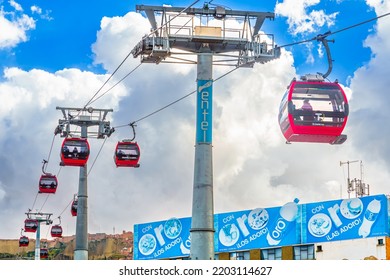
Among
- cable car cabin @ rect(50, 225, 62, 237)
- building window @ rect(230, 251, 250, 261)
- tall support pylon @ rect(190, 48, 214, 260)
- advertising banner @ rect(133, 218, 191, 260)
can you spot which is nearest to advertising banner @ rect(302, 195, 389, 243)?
building window @ rect(230, 251, 250, 261)

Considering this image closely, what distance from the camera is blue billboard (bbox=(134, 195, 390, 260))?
60.7 m

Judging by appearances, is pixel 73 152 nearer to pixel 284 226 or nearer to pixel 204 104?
pixel 204 104

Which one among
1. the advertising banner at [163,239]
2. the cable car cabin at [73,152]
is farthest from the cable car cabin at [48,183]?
the advertising banner at [163,239]

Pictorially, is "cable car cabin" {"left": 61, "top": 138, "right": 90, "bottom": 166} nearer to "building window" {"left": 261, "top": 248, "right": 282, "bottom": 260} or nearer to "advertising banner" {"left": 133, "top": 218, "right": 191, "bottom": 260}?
"building window" {"left": 261, "top": 248, "right": 282, "bottom": 260}

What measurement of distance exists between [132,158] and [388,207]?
25.3m

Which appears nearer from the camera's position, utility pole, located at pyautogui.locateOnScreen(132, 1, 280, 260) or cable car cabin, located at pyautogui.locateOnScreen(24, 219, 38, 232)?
utility pole, located at pyautogui.locateOnScreen(132, 1, 280, 260)

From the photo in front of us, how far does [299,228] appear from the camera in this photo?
6581cm

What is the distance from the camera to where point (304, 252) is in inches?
2574

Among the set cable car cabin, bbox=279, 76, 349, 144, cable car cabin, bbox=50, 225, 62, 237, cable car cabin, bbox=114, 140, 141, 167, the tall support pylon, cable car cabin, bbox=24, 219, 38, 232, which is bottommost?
the tall support pylon

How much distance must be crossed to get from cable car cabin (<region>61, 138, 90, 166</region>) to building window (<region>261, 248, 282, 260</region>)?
2969cm

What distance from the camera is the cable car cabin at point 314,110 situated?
80.0 feet

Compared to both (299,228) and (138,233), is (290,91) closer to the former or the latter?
(299,228)
